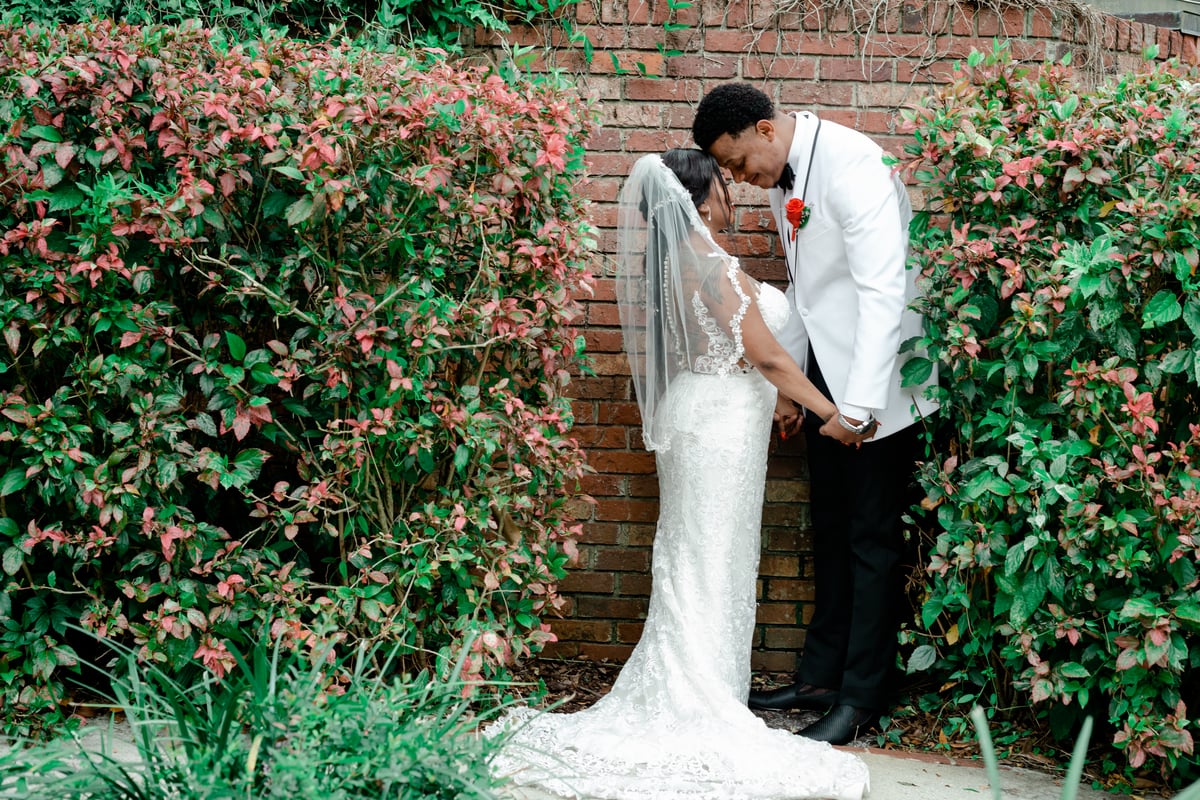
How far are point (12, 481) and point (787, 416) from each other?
2.51 m

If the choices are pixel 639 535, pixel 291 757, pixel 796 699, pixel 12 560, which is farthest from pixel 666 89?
pixel 291 757

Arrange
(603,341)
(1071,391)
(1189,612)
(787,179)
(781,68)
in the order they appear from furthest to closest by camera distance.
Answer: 1. (603,341)
2. (781,68)
3. (787,179)
4. (1071,391)
5. (1189,612)

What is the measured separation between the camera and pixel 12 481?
3.07 metres

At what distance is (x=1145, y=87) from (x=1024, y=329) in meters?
0.84

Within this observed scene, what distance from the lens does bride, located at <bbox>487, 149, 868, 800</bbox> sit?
345 centimetres

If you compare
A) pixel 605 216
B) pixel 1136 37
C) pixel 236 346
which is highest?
pixel 1136 37

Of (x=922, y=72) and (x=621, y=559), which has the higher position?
(x=922, y=72)

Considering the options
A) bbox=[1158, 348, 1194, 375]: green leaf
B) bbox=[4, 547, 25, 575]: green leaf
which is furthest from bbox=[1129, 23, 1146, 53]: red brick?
bbox=[4, 547, 25, 575]: green leaf

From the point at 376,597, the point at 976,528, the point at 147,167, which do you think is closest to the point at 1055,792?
the point at 976,528

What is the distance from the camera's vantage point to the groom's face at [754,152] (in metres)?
3.61

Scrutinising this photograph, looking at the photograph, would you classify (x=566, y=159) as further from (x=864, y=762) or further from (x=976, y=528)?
(x=864, y=762)

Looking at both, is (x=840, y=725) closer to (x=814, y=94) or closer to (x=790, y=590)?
(x=790, y=590)

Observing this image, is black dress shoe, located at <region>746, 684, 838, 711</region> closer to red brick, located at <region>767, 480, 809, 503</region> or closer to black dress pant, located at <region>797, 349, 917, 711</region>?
black dress pant, located at <region>797, 349, 917, 711</region>

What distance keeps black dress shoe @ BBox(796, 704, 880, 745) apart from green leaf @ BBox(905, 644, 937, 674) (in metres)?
0.27
